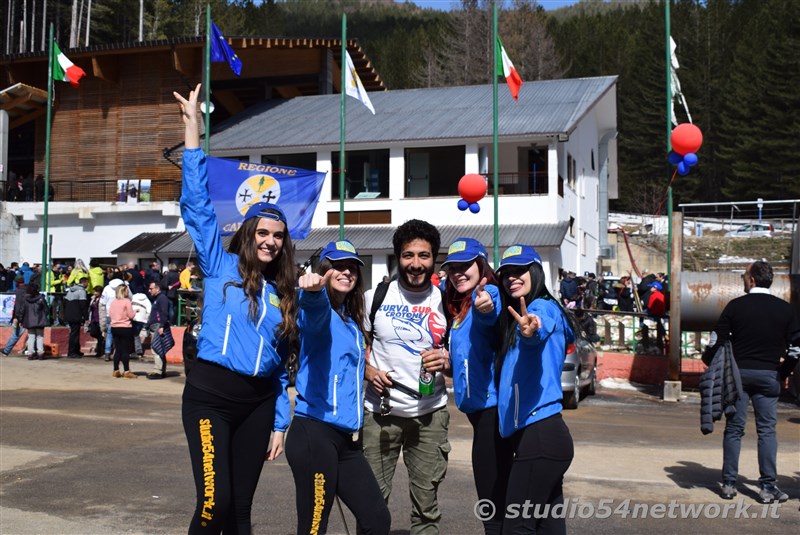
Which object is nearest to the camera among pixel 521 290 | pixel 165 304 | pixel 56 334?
pixel 521 290

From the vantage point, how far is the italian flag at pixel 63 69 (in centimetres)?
2705

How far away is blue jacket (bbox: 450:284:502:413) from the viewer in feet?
15.9

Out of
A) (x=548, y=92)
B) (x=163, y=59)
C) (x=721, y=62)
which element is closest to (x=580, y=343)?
(x=548, y=92)

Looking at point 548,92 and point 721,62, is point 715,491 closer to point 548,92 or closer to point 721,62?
point 548,92

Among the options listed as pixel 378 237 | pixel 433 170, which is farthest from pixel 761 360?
pixel 433 170

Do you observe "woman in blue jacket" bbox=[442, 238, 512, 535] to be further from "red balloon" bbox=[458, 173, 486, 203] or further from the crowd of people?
"red balloon" bbox=[458, 173, 486, 203]

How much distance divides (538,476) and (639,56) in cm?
7182

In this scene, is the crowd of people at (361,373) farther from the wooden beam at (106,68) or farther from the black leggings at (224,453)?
the wooden beam at (106,68)

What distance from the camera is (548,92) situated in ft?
108

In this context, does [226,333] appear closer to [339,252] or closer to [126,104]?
[339,252]

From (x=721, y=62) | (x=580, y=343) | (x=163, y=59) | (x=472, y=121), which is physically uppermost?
(x=721, y=62)

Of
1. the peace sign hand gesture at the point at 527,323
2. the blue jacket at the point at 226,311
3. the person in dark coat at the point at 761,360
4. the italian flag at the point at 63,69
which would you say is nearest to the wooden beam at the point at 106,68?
the italian flag at the point at 63,69

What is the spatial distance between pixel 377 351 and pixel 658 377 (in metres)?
13.3

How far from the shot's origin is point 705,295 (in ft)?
49.8
